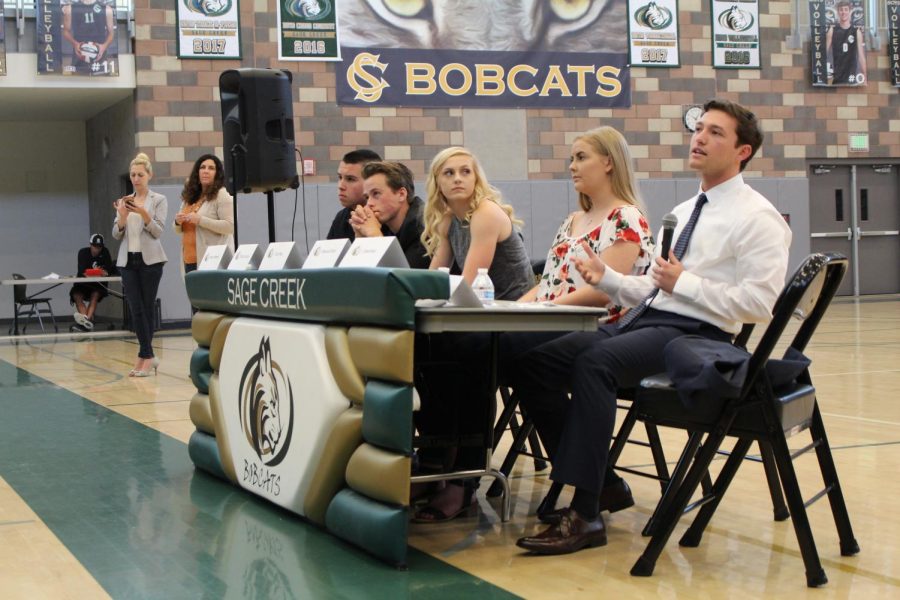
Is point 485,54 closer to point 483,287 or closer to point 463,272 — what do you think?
point 463,272

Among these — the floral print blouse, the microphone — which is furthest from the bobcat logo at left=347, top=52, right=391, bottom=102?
the microphone

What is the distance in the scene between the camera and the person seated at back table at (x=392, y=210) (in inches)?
161

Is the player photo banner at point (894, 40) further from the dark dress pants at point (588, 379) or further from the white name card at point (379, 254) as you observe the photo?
the white name card at point (379, 254)

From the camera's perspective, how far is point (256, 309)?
11.6 ft

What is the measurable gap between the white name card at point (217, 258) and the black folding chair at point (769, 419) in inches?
77.4

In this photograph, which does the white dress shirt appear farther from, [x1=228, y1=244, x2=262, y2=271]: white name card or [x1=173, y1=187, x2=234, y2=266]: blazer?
[x1=173, y1=187, x2=234, y2=266]: blazer

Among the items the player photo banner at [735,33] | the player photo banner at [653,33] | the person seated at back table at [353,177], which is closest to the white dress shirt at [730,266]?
the person seated at back table at [353,177]

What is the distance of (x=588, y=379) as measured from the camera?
281cm

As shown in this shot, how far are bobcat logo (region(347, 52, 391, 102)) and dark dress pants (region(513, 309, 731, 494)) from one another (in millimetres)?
9910

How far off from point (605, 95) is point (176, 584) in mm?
11688

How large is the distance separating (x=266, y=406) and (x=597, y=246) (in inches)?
42.5

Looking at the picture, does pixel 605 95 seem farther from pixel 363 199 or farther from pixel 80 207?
pixel 363 199

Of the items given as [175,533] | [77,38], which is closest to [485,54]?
[77,38]

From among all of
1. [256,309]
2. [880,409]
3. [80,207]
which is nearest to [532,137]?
[80,207]
